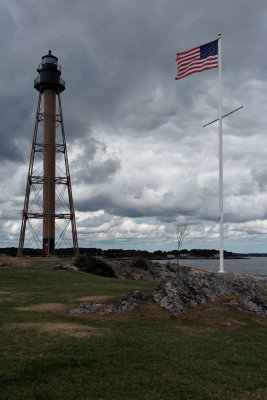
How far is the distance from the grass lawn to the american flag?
1578 centimetres

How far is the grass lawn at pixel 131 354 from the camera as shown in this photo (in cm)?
923

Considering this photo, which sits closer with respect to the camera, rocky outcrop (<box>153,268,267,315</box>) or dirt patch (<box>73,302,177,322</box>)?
dirt patch (<box>73,302,177,322</box>)

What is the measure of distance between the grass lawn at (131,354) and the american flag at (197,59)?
51.8 ft

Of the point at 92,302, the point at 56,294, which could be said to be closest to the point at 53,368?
the point at 92,302

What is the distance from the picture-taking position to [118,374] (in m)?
10.2

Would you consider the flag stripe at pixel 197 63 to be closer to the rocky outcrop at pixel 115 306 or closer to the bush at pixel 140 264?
the rocky outcrop at pixel 115 306

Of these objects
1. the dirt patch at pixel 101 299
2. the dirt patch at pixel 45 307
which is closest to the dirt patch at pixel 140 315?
the dirt patch at pixel 45 307

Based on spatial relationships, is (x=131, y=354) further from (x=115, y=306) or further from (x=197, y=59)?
(x=197, y=59)

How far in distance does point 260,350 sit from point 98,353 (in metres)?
5.46

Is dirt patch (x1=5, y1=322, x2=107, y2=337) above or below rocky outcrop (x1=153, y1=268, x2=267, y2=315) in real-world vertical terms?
below

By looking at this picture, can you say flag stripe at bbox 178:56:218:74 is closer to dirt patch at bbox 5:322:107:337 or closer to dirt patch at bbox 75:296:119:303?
dirt patch at bbox 75:296:119:303

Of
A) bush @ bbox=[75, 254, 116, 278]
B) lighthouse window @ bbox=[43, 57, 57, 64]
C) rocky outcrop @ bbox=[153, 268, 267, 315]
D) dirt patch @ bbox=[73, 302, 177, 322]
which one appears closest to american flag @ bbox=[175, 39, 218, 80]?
rocky outcrop @ bbox=[153, 268, 267, 315]

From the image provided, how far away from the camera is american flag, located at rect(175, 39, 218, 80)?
90.1 ft

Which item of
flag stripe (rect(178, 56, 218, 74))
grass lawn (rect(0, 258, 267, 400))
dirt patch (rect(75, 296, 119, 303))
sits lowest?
grass lawn (rect(0, 258, 267, 400))
